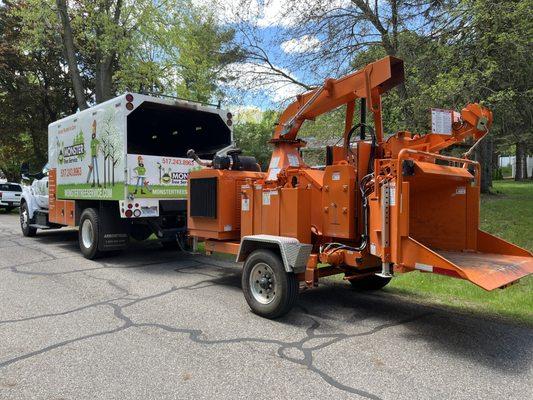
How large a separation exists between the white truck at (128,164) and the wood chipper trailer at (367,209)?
2.99m

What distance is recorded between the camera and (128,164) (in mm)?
8578

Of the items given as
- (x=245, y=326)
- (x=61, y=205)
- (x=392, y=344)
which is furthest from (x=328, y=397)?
(x=61, y=205)

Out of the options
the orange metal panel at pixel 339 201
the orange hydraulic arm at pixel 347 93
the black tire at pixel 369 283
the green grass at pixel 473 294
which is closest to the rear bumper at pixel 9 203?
the orange hydraulic arm at pixel 347 93

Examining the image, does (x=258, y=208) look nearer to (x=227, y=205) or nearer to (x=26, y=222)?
(x=227, y=205)

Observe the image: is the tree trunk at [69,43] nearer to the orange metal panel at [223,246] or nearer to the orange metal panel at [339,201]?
the orange metal panel at [223,246]

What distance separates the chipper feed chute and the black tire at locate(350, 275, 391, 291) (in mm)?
1281

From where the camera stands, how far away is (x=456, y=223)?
5695 millimetres

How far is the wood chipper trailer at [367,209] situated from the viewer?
4.77m

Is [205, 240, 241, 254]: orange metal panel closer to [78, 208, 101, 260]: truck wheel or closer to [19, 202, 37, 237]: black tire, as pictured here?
[78, 208, 101, 260]: truck wheel

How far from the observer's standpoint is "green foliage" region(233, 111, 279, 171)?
27.2 meters

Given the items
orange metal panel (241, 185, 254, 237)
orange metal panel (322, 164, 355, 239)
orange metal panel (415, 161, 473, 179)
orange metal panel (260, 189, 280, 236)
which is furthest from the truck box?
orange metal panel (415, 161, 473, 179)

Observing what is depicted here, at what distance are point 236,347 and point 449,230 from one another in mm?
2956

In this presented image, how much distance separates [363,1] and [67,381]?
12565 millimetres

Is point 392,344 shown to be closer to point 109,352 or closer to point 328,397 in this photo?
point 328,397
